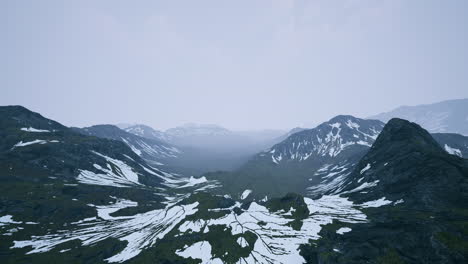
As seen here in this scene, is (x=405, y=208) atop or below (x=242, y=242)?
atop

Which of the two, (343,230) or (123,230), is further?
(123,230)

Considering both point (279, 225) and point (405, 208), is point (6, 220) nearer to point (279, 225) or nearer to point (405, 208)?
point (279, 225)

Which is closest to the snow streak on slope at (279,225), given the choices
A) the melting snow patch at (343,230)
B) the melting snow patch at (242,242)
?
the melting snow patch at (242,242)

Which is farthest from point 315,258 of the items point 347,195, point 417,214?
point 347,195

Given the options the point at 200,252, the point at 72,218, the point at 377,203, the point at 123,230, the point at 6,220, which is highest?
the point at 6,220

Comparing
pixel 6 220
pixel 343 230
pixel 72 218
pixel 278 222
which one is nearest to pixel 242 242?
pixel 278 222

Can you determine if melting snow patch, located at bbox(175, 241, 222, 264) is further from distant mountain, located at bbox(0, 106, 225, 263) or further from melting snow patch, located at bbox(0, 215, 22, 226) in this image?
melting snow patch, located at bbox(0, 215, 22, 226)

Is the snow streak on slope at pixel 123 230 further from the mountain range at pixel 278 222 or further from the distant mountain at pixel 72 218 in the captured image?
the mountain range at pixel 278 222
